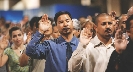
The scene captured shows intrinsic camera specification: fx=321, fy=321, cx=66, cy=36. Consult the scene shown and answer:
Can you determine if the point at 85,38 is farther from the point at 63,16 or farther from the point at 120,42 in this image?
the point at 63,16

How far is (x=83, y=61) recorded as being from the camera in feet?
10.7

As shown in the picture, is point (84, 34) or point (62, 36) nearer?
point (84, 34)

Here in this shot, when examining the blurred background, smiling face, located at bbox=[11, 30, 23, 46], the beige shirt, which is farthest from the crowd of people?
the blurred background

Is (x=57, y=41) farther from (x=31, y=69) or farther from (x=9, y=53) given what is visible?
(x=9, y=53)

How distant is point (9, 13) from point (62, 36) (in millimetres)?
13724

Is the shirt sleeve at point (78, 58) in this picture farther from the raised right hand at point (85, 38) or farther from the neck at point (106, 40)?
the neck at point (106, 40)

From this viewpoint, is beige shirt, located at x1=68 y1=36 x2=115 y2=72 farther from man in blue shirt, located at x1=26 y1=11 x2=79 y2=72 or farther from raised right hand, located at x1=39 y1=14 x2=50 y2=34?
raised right hand, located at x1=39 y1=14 x2=50 y2=34

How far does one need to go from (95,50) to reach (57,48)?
1.63 ft

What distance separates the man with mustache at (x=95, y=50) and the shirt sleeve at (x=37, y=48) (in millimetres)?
474

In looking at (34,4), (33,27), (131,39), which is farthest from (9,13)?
(131,39)

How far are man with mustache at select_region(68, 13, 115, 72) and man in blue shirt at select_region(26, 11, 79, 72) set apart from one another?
0.92ft

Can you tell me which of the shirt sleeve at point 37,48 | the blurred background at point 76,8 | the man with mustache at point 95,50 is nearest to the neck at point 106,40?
the man with mustache at point 95,50

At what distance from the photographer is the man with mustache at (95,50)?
3193 mm

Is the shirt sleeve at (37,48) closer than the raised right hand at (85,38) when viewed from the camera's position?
No
